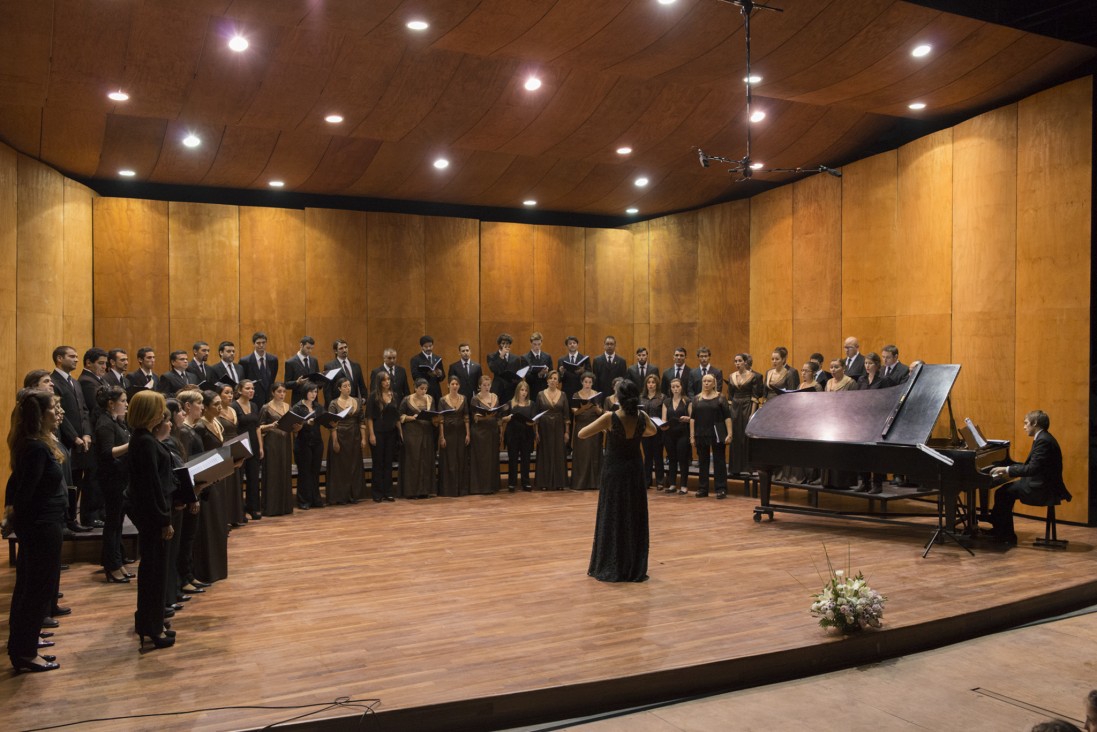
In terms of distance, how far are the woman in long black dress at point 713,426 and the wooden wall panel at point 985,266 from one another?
218 cm

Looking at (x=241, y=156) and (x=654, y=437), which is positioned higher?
(x=241, y=156)

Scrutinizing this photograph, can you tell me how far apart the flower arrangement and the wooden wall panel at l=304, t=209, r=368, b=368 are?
7.67 m

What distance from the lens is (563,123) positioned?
873 centimetres

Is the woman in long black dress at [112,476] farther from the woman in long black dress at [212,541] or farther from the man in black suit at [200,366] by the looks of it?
the man in black suit at [200,366]

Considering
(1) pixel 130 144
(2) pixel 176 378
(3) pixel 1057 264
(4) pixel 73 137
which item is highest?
(1) pixel 130 144

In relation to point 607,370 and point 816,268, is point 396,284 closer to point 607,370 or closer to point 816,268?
point 607,370

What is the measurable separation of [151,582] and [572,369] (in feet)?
21.0

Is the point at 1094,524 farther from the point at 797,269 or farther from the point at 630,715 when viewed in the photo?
the point at 630,715

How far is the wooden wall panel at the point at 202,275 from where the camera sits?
10.2 m

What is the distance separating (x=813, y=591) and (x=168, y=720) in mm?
3684

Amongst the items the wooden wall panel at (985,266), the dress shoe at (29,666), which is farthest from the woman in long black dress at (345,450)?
the wooden wall panel at (985,266)

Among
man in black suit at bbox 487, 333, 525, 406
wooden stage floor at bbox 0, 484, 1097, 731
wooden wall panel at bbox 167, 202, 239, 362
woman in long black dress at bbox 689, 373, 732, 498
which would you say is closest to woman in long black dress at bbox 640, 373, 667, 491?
woman in long black dress at bbox 689, 373, 732, 498

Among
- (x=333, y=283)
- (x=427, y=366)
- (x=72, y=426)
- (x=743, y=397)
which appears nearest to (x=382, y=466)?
(x=427, y=366)

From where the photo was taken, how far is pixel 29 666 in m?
3.99
